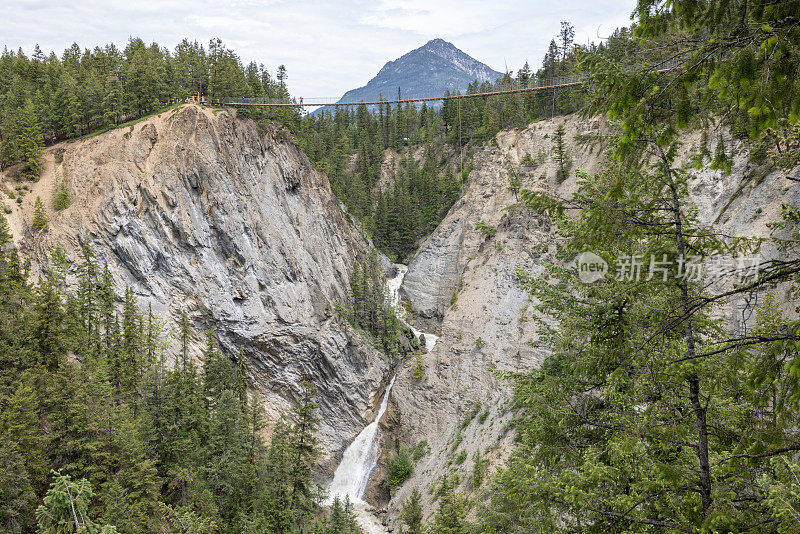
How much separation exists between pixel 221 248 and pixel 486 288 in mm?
26815

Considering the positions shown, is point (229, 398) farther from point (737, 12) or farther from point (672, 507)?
point (737, 12)

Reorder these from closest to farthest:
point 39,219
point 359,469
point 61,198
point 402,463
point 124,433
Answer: point 124,433
point 402,463
point 39,219
point 61,198
point 359,469

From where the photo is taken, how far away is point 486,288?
148 feet

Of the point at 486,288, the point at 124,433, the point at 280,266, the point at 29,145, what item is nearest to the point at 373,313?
the point at 280,266

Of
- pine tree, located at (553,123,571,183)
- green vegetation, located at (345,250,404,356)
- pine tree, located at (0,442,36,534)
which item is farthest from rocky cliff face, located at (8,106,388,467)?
pine tree, located at (553,123,571,183)

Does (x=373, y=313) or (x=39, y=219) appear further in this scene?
(x=373, y=313)

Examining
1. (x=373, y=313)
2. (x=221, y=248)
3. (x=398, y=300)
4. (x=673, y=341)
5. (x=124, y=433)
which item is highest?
(x=673, y=341)

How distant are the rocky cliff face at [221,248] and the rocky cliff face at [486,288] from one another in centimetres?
710

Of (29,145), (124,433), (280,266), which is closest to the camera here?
(124,433)

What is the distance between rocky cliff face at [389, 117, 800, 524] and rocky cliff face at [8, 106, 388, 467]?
710 centimetres

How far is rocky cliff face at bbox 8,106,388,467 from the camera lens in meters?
38.1

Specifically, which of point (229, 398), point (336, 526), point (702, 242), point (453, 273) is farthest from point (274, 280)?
point (702, 242)

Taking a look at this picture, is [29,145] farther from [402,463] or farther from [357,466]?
[402,463]

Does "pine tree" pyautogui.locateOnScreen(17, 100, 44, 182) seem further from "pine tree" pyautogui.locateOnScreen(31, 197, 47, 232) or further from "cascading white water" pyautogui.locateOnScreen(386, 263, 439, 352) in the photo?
"cascading white water" pyautogui.locateOnScreen(386, 263, 439, 352)
